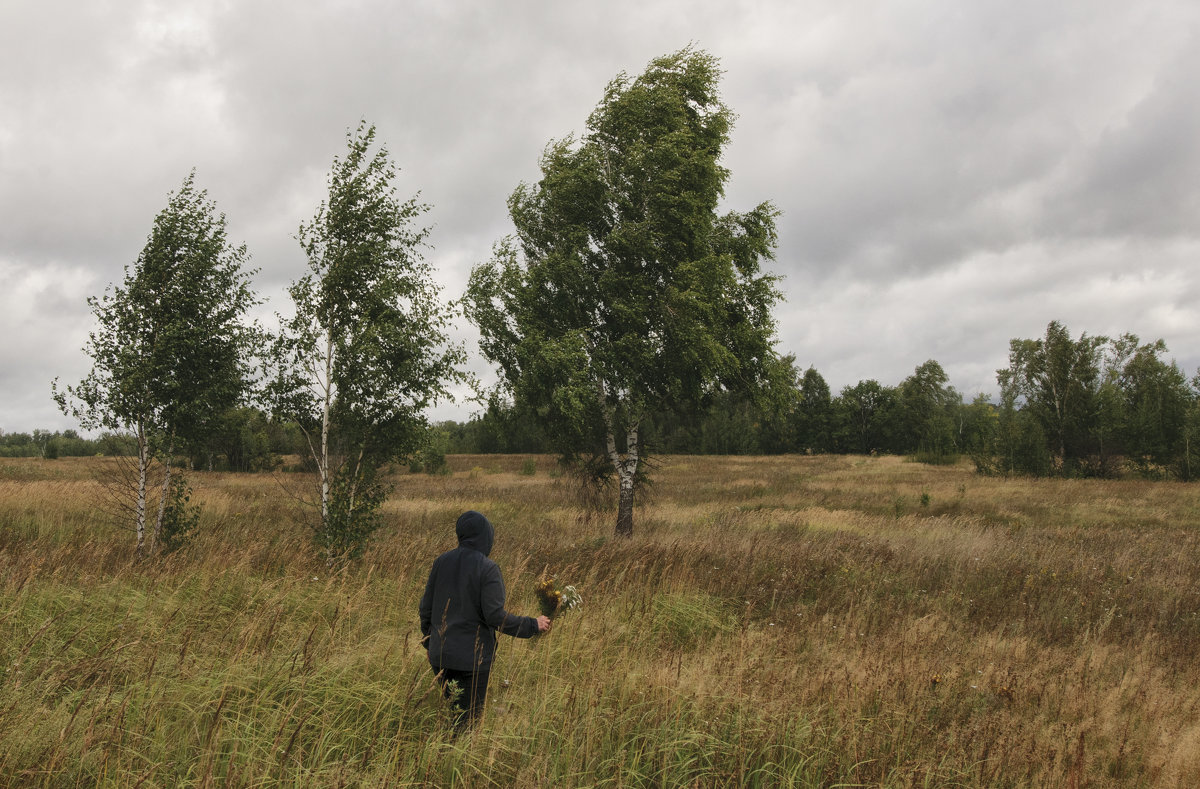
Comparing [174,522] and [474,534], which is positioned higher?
[474,534]

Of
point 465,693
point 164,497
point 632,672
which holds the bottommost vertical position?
point 632,672

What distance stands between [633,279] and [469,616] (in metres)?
10.1

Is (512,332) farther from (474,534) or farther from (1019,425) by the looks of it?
(1019,425)

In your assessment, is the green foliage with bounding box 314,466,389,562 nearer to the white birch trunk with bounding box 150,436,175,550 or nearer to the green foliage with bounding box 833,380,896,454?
the white birch trunk with bounding box 150,436,175,550

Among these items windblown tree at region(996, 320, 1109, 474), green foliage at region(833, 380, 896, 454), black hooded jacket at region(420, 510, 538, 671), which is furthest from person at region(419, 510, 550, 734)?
green foliage at region(833, 380, 896, 454)

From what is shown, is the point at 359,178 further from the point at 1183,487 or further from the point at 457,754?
the point at 1183,487

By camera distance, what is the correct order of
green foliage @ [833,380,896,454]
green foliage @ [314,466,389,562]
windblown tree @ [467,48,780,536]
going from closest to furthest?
green foliage @ [314,466,389,562], windblown tree @ [467,48,780,536], green foliage @ [833,380,896,454]

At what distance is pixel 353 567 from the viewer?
24.9 feet

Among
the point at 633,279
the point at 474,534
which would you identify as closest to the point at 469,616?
the point at 474,534

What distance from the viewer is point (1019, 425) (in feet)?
117

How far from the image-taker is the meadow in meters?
3.10

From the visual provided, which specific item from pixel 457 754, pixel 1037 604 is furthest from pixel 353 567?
pixel 1037 604

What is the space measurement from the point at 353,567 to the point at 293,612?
2138 mm

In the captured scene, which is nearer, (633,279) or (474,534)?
(474,534)
